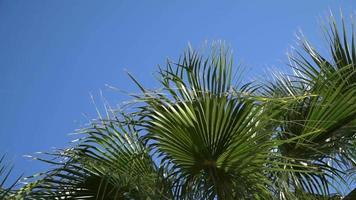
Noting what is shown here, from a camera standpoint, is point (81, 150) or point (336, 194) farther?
point (336, 194)

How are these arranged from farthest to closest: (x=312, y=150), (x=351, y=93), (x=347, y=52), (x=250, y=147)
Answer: (x=347, y=52)
(x=312, y=150)
(x=351, y=93)
(x=250, y=147)

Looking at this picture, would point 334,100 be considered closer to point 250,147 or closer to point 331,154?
point 331,154

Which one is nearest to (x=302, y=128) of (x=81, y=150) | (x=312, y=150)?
(x=312, y=150)

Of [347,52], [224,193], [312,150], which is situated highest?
[347,52]

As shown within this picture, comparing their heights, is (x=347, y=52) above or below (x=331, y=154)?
above

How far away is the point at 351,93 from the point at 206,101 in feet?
2.88

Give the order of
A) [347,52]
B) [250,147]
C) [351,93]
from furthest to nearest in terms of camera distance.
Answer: [347,52]
[351,93]
[250,147]

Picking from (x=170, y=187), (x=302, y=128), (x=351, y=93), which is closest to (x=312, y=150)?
(x=302, y=128)

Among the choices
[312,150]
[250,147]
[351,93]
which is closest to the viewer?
[250,147]

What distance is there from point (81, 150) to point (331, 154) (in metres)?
1.60

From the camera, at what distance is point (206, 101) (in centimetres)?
301

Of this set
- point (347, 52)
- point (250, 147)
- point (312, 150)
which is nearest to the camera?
point (250, 147)

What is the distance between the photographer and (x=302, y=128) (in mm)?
3473

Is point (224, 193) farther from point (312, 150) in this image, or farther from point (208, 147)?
point (312, 150)
